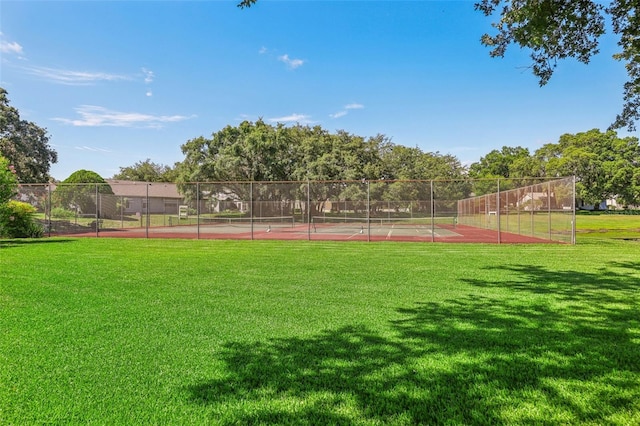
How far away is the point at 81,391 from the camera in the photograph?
8.96 ft

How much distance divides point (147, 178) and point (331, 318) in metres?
75.6

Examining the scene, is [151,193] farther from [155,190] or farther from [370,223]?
[370,223]

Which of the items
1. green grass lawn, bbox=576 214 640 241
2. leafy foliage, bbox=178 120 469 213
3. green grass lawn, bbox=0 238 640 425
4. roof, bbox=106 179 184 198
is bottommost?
green grass lawn, bbox=576 214 640 241

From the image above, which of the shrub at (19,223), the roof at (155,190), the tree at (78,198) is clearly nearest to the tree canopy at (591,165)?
the roof at (155,190)

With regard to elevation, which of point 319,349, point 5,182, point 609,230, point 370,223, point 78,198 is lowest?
point 609,230

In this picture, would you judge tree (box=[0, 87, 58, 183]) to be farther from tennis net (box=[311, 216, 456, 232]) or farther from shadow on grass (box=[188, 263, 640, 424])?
shadow on grass (box=[188, 263, 640, 424])

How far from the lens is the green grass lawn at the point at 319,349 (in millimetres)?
2494

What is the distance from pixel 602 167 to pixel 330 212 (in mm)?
46777

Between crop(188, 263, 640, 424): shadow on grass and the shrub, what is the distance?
17.0 m

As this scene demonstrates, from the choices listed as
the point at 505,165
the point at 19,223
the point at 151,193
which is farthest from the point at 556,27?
the point at 505,165

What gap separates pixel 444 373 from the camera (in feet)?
9.89

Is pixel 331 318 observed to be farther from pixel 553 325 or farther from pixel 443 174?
pixel 443 174

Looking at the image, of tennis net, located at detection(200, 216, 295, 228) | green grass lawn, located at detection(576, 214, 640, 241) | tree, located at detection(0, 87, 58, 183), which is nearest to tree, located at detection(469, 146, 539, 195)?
green grass lawn, located at detection(576, 214, 640, 241)

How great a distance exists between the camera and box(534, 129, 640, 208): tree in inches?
1938
